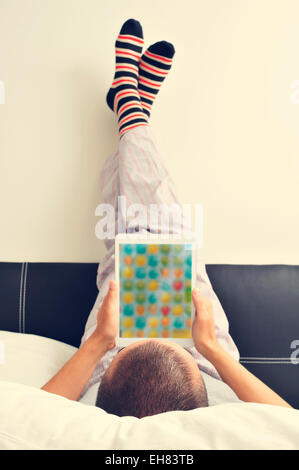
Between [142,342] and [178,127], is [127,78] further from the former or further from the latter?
[142,342]

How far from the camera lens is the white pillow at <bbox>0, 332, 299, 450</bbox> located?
40cm

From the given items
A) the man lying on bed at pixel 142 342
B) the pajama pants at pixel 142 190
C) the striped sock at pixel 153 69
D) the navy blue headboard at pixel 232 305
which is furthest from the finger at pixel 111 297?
→ the striped sock at pixel 153 69

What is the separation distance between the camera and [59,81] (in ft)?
4.28

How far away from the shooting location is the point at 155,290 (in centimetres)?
83

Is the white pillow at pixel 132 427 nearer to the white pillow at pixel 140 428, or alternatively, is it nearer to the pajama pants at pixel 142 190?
the white pillow at pixel 140 428

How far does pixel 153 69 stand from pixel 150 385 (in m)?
0.95

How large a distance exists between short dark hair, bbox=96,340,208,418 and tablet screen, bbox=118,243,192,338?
0.09m

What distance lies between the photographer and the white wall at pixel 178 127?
4.25 ft

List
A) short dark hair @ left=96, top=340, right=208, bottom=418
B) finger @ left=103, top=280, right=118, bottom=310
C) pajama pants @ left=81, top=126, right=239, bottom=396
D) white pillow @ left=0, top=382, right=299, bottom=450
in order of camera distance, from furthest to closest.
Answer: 1. pajama pants @ left=81, top=126, right=239, bottom=396
2. finger @ left=103, top=280, right=118, bottom=310
3. short dark hair @ left=96, top=340, right=208, bottom=418
4. white pillow @ left=0, top=382, right=299, bottom=450

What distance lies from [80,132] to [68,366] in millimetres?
764

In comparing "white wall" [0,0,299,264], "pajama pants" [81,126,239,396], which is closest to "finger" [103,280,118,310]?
"pajama pants" [81,126,239,396]

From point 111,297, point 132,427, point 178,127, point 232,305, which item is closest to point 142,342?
point 111,297

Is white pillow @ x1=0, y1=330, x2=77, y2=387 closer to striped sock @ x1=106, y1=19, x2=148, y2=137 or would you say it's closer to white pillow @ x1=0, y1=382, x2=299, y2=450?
white pillow @ x1=0, y1=382, x2=299, y2=450

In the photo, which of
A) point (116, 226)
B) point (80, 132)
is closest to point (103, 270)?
point (116, 226)
